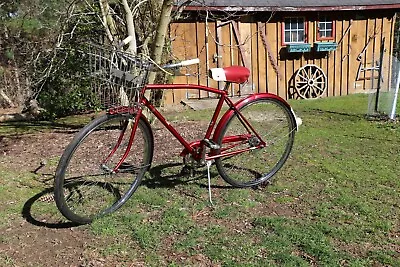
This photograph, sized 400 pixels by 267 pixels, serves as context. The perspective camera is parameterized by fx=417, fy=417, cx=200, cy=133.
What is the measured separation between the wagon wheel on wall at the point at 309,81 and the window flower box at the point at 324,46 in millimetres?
419

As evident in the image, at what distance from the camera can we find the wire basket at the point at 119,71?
287 centimetres

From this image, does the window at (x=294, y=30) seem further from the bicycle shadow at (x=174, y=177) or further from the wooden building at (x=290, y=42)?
the bicycle shadow at (x=174, y=177)

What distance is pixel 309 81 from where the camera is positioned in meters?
9.95

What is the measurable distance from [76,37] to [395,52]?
9.13 metres

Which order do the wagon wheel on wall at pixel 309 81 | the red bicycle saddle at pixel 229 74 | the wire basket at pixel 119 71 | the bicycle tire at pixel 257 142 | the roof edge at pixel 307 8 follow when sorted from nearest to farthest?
the wire basket at pixel 119 71, the red bicycle saddle at pixel 229 74, the bicycle tire at pixel 257 142, the roof edge at pixel 307 8, the wagon wheel on wall at pixel 309 81

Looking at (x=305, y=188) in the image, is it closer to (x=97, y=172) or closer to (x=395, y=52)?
(x=97, y=172)

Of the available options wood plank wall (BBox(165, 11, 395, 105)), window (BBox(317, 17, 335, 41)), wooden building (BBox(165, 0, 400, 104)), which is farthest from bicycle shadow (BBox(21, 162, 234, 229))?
window (BBox(317, 17, 335, 41))

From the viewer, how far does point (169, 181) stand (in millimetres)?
3807

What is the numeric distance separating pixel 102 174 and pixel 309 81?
769 cm

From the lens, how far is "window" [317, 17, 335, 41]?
997cm

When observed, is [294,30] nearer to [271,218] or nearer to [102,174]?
[271,218]

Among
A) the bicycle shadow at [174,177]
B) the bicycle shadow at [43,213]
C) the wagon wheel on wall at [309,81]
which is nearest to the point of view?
the bicycle shadow at [43,213]

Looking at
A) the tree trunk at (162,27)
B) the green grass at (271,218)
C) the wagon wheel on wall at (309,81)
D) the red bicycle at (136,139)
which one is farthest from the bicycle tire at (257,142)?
the wagon wheel on wall at (309,81)

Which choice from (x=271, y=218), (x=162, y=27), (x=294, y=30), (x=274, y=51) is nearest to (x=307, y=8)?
(x=294, y=30)
